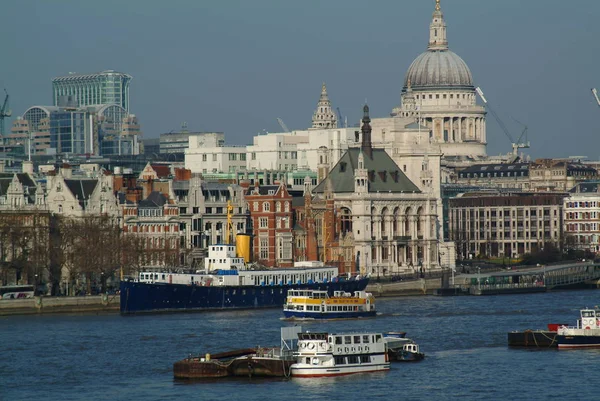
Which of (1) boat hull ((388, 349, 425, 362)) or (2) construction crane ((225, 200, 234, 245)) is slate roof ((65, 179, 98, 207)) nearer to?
(2) construction crane ((225, 200, 234, 245))

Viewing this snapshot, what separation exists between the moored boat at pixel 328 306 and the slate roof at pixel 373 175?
151ft

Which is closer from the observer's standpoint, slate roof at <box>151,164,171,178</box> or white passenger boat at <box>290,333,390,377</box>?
white passenger boat at <box>290,333,390,377</box>

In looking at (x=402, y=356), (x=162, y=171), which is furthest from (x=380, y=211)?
(x=402, y=356)

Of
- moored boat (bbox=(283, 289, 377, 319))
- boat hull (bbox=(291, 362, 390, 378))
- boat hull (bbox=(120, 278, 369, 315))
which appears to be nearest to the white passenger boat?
boat hull (bbox=(291, 362, 390, 378))

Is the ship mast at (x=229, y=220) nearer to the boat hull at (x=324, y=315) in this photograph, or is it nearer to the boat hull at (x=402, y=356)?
the boat hull at (x=324, y=315)

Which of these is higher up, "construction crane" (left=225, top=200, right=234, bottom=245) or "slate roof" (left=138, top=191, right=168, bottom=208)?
"slate roof" (left=138, top=191, right=168, bottom=208)

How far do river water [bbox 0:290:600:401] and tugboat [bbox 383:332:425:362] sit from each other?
749 millimetres

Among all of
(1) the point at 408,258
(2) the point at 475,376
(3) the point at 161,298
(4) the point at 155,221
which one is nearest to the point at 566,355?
(2) the point at 475,376

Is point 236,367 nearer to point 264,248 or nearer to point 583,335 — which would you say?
point 583,335

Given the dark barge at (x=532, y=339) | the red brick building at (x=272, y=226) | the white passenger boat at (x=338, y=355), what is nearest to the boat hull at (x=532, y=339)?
the dark barge at (x=532, y=339)

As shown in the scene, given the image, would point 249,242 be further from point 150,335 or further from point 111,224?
point 150,335

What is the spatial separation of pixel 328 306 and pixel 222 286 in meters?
12.1

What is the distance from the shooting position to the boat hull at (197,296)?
437ft

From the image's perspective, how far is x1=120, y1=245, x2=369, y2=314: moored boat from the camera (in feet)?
440
